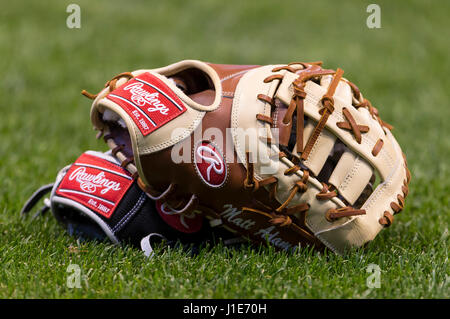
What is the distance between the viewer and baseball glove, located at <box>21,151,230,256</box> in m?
2.68

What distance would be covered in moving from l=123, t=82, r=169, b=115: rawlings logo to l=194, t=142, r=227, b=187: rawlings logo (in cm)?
23

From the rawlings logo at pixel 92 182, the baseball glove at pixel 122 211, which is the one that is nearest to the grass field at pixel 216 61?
the baseball glove at pixel 122 211

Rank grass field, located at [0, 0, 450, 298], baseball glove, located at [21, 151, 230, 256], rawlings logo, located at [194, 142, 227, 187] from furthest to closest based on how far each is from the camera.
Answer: baseball glove, located at [21, 151, 230, 256] < rawlings logo, located at [194, 142, 227, 187] < grass field, located at [0, 0, 450, 298]

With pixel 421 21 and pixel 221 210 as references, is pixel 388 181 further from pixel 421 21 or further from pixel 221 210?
pixel 421 21

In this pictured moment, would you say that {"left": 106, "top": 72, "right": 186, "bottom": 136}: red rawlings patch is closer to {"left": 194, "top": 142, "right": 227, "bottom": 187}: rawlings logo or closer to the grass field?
{"left": 194, "top": 142, "right": 227, "bottom": 187}: rawlings logo

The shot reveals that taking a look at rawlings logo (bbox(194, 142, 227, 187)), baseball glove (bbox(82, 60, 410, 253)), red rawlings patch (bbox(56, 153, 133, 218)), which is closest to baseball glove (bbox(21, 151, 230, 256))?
red rawlings patch (bbox(56, 153, 133, 218))

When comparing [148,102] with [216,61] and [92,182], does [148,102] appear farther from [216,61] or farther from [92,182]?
[216,61]

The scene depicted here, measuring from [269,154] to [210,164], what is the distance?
0.83 ft

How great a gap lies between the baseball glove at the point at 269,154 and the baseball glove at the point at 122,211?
130 millimetres

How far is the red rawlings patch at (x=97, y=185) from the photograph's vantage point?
106 inches

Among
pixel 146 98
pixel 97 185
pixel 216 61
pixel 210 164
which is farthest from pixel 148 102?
pixel 216 61

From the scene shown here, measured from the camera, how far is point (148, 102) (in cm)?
248

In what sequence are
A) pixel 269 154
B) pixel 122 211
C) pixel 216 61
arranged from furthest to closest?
pixel 216 61
pixel 122 211
pixel 269 154
